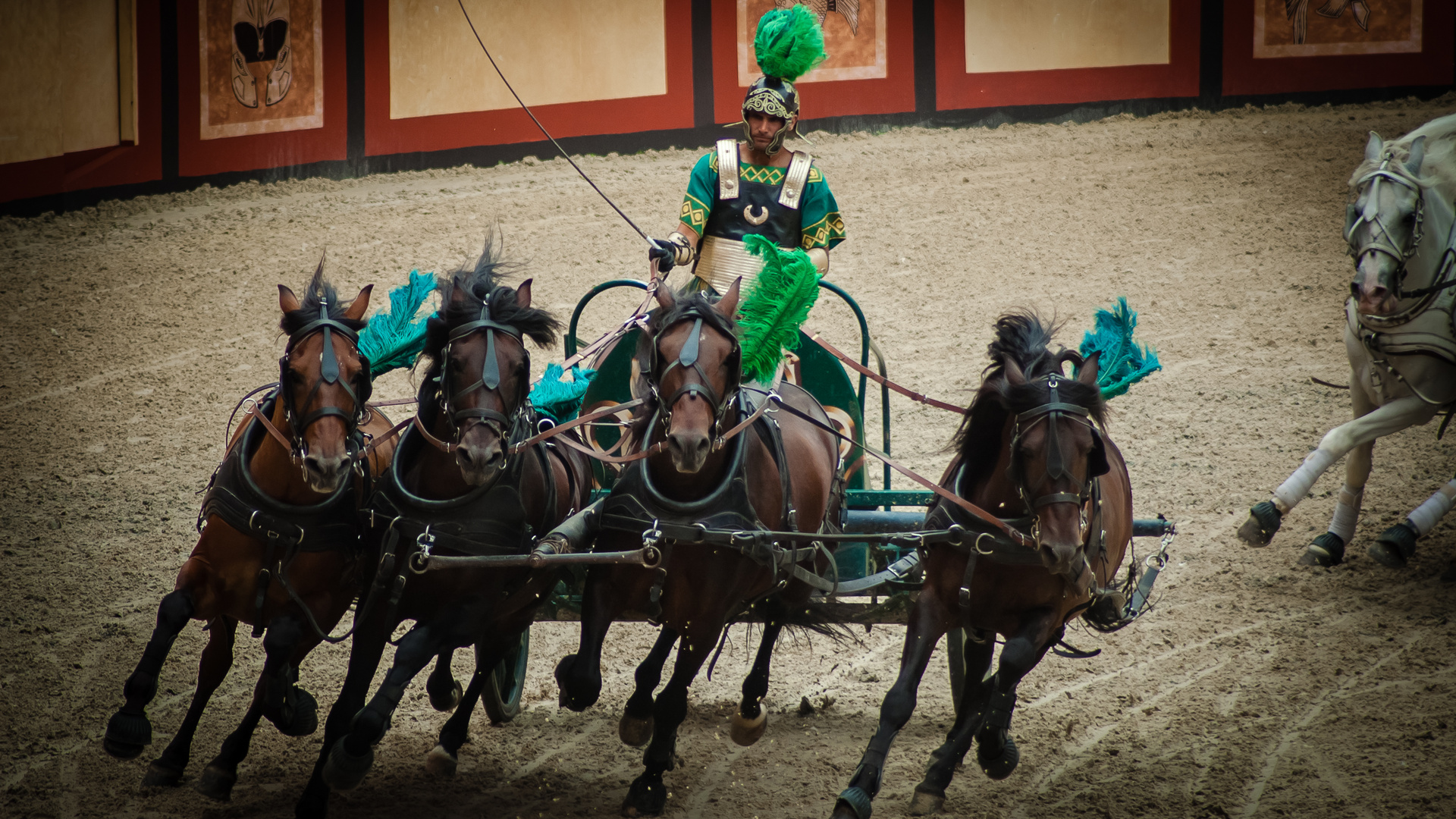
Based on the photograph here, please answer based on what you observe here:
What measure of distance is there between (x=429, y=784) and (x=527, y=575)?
0.97 meters

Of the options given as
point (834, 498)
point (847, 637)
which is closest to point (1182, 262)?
point (847, 637)

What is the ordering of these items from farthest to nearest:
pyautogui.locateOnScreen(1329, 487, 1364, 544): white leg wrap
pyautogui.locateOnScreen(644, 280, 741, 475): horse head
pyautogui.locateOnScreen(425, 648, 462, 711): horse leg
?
pyautogui.locateOnScreen(1329, 487, 1364, 544): white leg wrap
pyautogui.locateOnScreen(425, 648, 462, 711): horse leg
pyautogui.locateOnScreen(644, 280, 741, 475): horse head

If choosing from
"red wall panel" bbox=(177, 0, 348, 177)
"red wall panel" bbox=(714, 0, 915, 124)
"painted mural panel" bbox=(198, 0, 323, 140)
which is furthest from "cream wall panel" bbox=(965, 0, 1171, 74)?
"painted mural panel" bbox=(198, 0, 323, 140)

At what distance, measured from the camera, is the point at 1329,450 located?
5609 millimetres

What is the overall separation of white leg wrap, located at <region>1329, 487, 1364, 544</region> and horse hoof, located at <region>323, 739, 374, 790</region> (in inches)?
189

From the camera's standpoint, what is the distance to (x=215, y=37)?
10.3 metres

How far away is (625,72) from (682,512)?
322 inches

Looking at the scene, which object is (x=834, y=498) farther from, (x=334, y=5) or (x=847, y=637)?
(x=334, y=5)

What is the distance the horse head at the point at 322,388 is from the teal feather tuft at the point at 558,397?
0.85 metres

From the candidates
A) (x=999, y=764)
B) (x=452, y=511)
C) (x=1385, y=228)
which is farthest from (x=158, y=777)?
(x=1385, y=228)

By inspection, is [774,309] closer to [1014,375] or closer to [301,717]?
[1014,375]

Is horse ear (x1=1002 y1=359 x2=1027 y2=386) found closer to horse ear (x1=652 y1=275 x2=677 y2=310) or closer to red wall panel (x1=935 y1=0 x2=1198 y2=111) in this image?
horse ear (x1=652 y1=275 x2=677 y2=310)

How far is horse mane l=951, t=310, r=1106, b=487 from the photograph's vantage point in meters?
3.53

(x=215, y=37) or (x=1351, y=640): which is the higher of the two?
(x=215, y=37)
